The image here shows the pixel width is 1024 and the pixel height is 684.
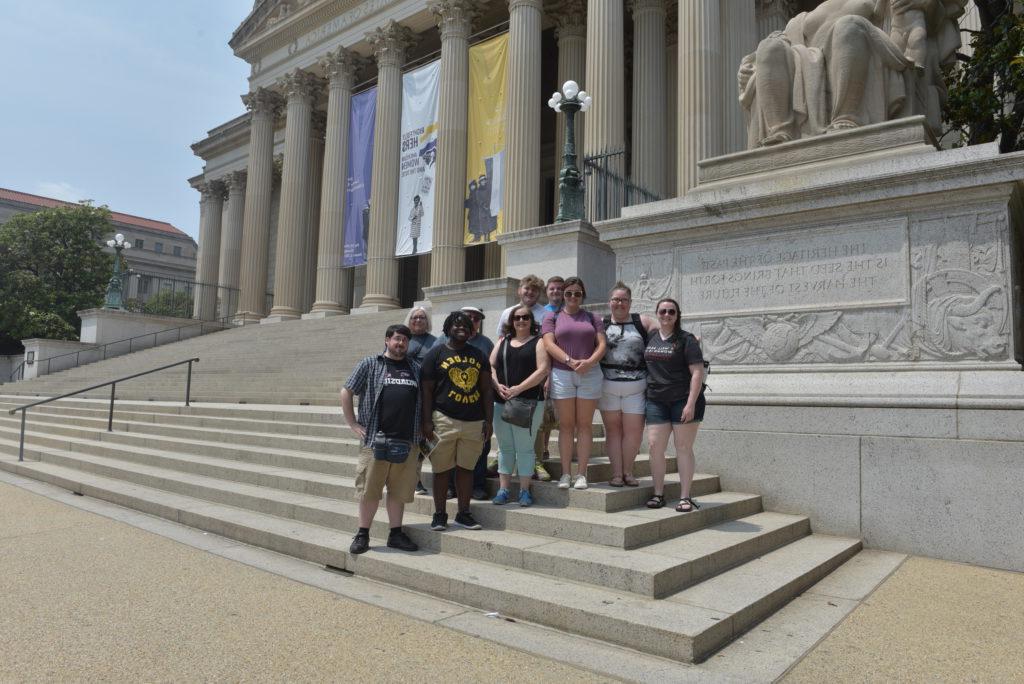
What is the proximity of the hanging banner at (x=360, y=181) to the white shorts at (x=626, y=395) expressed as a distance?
19.6m

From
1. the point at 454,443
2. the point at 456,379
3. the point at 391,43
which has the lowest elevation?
A: the point at 454,443

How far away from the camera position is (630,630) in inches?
139

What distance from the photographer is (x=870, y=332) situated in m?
5.97

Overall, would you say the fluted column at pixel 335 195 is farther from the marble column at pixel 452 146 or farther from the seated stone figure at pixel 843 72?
the seated stone figure at pixel 843 72

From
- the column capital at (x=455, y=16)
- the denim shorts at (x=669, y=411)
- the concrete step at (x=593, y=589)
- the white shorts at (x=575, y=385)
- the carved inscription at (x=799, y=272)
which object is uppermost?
the column capital at (x=455, y=16)

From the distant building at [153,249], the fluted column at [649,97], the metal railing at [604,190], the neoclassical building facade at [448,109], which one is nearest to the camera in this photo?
the metal railing at [604,190]

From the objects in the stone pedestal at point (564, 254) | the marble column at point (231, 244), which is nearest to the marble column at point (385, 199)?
the stone pedestal at point (564, 254)

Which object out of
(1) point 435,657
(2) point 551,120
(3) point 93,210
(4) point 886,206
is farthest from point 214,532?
(3) point 93,210

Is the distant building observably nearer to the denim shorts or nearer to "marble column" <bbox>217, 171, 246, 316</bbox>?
"marble column" <bbox>217, 171, 246, 316</bbox>

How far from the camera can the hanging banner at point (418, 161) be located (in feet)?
70.9

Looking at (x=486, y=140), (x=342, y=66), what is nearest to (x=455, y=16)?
(x=486, y=140)

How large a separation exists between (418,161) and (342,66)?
6.71 m

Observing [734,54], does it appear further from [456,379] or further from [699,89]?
[456,379]

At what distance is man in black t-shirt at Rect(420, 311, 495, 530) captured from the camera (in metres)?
→ 5.11
